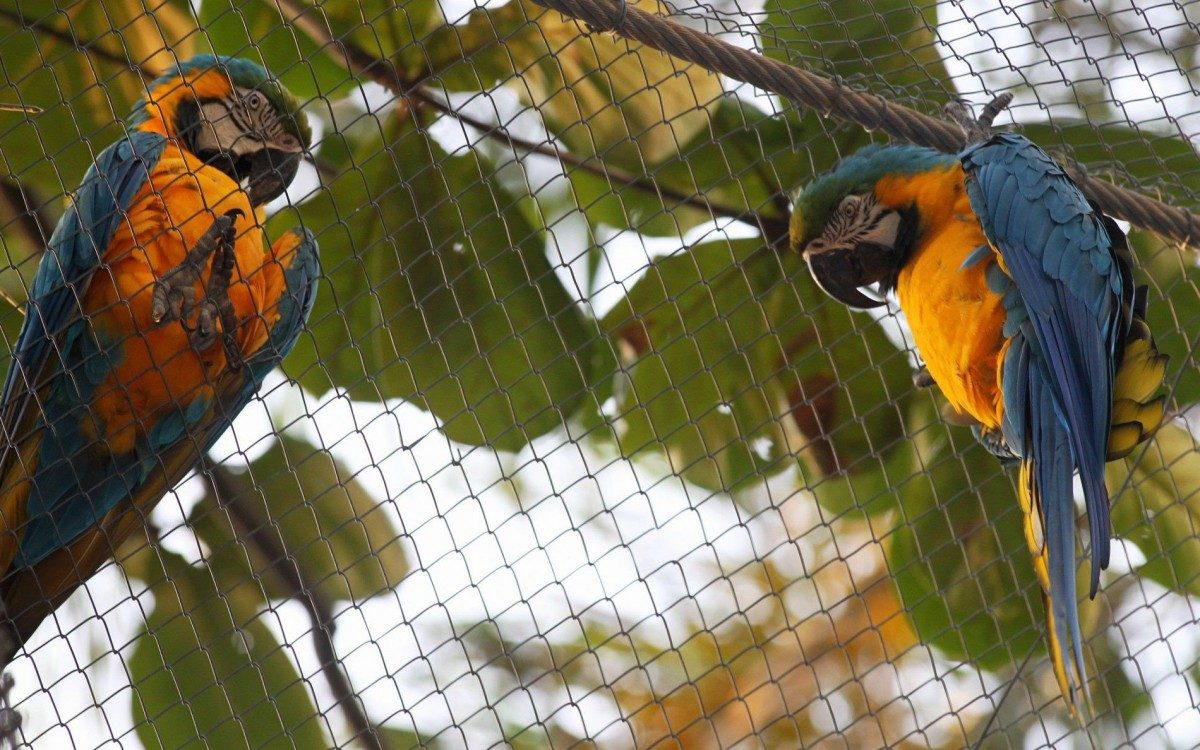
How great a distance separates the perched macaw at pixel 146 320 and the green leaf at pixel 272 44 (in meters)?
0.03

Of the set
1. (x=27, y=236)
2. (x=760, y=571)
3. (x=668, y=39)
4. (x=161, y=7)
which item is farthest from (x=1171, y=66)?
(x=27, y=236)

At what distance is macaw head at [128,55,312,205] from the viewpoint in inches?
69.4

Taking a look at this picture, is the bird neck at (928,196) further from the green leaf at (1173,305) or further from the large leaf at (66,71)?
the large leaf at (66,71)

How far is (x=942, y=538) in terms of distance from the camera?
190 centimetres

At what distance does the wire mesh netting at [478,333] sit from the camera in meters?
1.64

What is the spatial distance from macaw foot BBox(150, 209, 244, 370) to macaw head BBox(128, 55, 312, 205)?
15 centimetres

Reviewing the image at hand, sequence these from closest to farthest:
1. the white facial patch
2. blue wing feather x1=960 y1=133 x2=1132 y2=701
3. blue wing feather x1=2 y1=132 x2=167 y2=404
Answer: blue wing feather x1=960 y1=133 x2=1132 y2=701 → blue wing feather x1=2 y1=132 x2=167 y2=404 → the white facial patch

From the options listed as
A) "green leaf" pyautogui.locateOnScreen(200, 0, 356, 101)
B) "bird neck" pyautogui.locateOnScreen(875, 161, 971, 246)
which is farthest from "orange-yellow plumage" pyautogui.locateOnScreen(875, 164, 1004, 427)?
"green leaf" pyautogui.locateOnScreen(200, 0, 356, 101)

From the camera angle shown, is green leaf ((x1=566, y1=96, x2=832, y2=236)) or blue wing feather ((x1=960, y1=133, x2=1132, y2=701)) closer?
blue wing feather ((x1=960, y1=133, x2=1132, y2=701))

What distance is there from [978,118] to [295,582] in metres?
1.11

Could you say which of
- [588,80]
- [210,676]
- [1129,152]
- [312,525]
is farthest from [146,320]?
[1129,152]

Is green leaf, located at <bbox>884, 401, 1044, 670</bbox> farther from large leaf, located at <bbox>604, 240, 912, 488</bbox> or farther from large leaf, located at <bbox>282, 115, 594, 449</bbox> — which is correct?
large leaf, located at <bbox>282, 115, 594, 449</bbox>

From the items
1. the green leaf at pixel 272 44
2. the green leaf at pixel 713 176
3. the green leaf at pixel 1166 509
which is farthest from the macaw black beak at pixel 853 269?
the green leaf at pixel 272 44

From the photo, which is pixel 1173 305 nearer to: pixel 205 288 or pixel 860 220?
pixel 860 220
